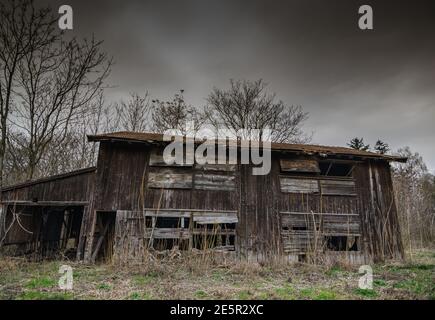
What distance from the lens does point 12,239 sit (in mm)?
10750

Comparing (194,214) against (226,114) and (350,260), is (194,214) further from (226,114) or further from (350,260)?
(226,114)

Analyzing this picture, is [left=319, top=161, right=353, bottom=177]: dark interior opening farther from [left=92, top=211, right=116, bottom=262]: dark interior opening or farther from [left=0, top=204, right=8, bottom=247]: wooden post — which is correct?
[left=0, top=204, right=8, bottom=247]: wooden post

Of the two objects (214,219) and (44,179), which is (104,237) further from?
(214,219)

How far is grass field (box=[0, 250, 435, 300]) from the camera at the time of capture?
566cm

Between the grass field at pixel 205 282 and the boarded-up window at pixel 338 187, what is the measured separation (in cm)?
331

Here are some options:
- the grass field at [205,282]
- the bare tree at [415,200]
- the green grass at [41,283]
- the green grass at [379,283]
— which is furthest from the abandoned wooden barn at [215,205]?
the bare tree at [415,200]

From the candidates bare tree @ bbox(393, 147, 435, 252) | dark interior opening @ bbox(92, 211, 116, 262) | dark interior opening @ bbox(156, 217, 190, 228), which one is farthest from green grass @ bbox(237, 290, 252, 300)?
bare tree @ bbox(393, 147, 435, 252)

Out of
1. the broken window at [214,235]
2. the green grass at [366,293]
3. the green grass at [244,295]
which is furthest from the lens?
the broken window at [214,235]

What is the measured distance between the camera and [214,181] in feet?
36.4

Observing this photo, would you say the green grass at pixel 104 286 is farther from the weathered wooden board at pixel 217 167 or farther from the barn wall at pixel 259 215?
the weathered wooden board at pixel 217 167

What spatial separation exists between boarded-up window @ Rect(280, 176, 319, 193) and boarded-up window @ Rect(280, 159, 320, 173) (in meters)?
0.41

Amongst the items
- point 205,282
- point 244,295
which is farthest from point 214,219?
point 244,295

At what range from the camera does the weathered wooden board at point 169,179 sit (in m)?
10.6

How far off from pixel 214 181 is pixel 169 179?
184 cm
